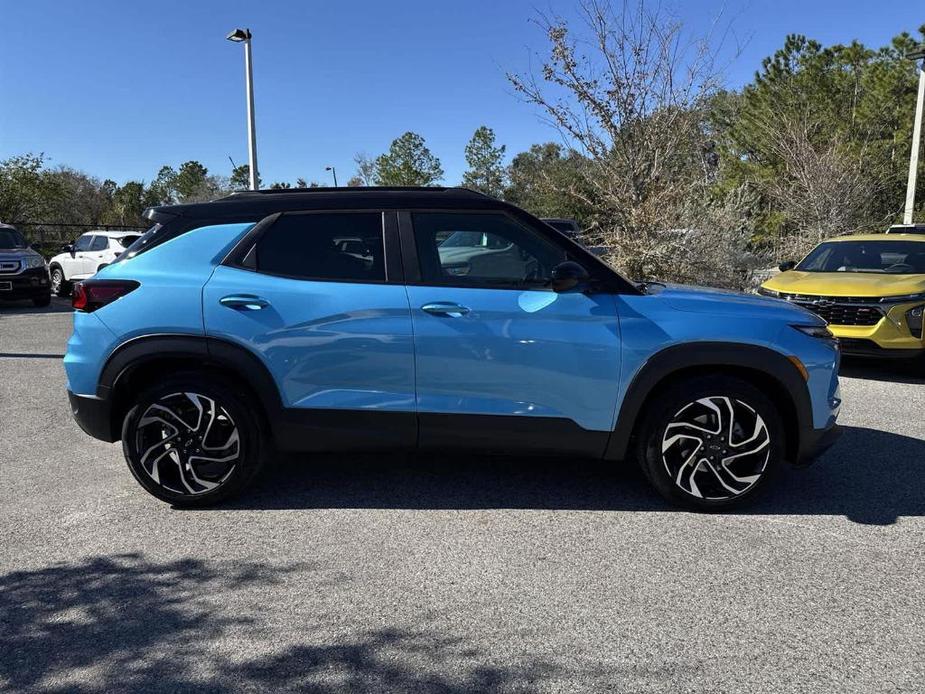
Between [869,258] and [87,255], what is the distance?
15.7m

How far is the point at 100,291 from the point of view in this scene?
3791mm

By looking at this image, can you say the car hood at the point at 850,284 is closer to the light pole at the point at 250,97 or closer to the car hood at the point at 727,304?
the car hood at the point at 727,304

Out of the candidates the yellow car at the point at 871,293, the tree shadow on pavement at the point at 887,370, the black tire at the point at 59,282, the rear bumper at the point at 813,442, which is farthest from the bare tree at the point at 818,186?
the black tire at the point at 59,282

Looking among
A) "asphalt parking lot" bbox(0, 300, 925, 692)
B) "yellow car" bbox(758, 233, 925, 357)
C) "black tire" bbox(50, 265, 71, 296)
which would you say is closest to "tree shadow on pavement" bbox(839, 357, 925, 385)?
"yellow car" bbox(758, 233, 925, 357)

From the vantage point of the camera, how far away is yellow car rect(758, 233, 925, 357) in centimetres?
721

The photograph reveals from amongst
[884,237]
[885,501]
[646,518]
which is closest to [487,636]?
[646,518]

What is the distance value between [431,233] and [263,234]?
965mm

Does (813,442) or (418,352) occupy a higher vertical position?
(418,352)

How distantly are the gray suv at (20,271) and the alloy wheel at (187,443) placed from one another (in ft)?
40.8

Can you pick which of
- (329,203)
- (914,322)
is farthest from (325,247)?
(914,322)

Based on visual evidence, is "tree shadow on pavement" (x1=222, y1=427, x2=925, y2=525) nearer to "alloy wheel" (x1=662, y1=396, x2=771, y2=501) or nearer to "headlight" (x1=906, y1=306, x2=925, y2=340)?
"alloy wheel" (x1=662, y1=396, x2=771, y2=501)

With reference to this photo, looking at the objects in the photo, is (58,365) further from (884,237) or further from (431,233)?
(884,237)

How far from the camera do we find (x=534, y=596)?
2.97 metres

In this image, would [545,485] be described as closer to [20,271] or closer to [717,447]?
[717,447]
